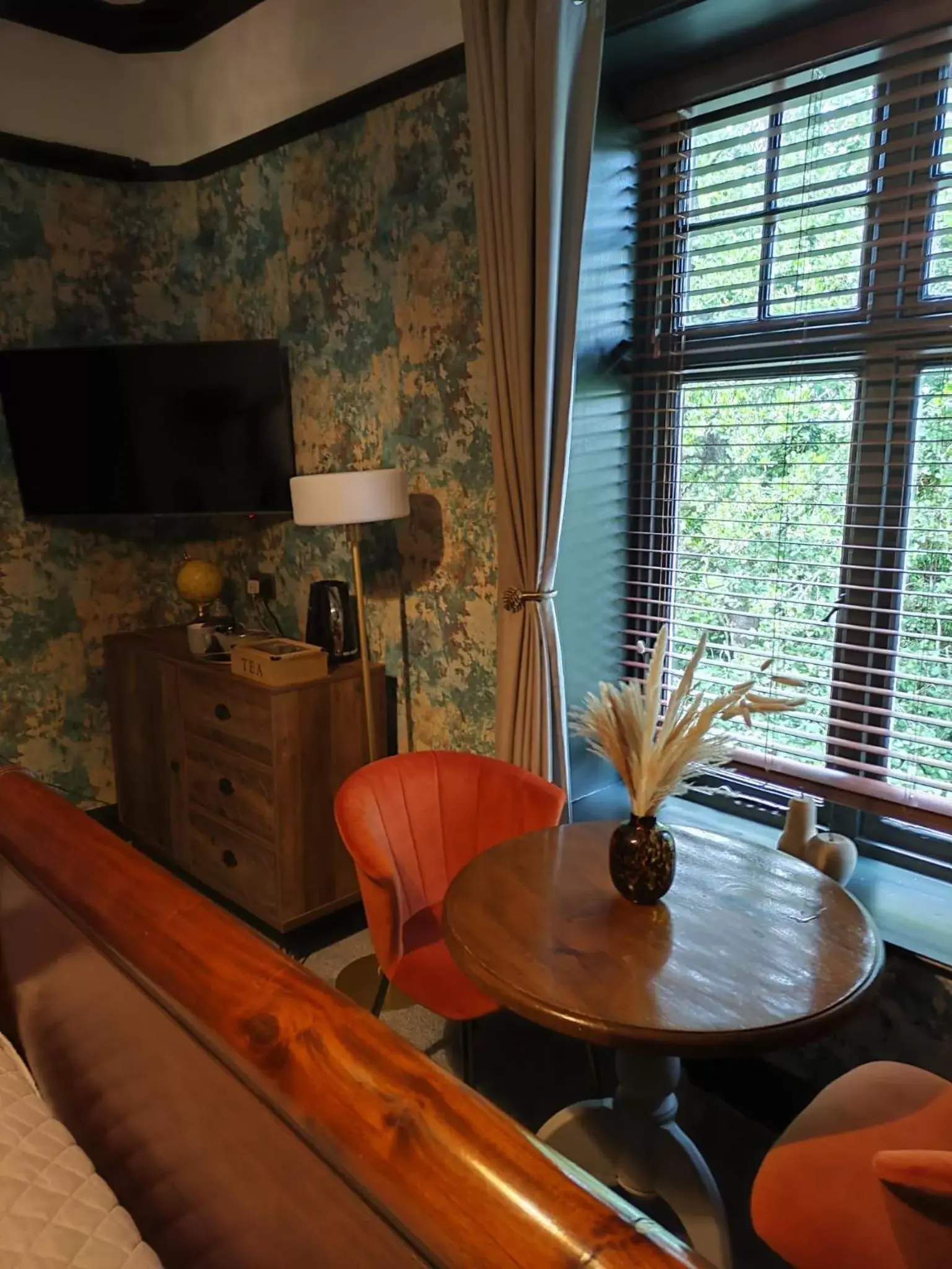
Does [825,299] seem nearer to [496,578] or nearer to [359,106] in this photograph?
[496,578]

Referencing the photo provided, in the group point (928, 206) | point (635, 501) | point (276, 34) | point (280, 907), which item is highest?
point (276, 34)

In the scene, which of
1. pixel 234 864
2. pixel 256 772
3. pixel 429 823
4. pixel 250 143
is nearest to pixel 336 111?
pixel 250 143

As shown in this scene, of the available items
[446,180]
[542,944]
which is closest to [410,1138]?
[542,944]

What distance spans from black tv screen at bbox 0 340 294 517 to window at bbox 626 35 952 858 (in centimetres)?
133

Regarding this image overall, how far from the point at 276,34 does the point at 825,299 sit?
6.59 ft

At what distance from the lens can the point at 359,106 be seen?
2.46 m

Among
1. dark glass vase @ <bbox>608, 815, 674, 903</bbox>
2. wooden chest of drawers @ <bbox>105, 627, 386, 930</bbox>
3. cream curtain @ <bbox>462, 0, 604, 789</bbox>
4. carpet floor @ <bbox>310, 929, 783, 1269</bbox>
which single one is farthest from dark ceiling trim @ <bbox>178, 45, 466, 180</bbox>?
carpet floor @ <bbox>310, 929, 783, 1269</bbox>

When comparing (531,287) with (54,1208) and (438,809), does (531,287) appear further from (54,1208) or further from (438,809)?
(54,1208)

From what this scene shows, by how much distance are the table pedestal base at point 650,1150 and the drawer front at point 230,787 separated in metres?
1.25

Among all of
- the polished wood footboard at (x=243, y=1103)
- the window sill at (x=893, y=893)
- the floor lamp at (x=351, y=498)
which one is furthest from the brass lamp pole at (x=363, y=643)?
the polished wood footboard at (x=243, y=1103)

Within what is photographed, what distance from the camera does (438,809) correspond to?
1.99m

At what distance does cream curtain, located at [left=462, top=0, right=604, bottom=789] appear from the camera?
1.82 m

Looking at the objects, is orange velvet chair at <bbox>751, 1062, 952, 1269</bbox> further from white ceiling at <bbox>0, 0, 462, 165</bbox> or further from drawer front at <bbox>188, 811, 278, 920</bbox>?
white ceiling at <bbox>0, 0, 462, 165</bbox>

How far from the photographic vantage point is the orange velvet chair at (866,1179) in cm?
94
